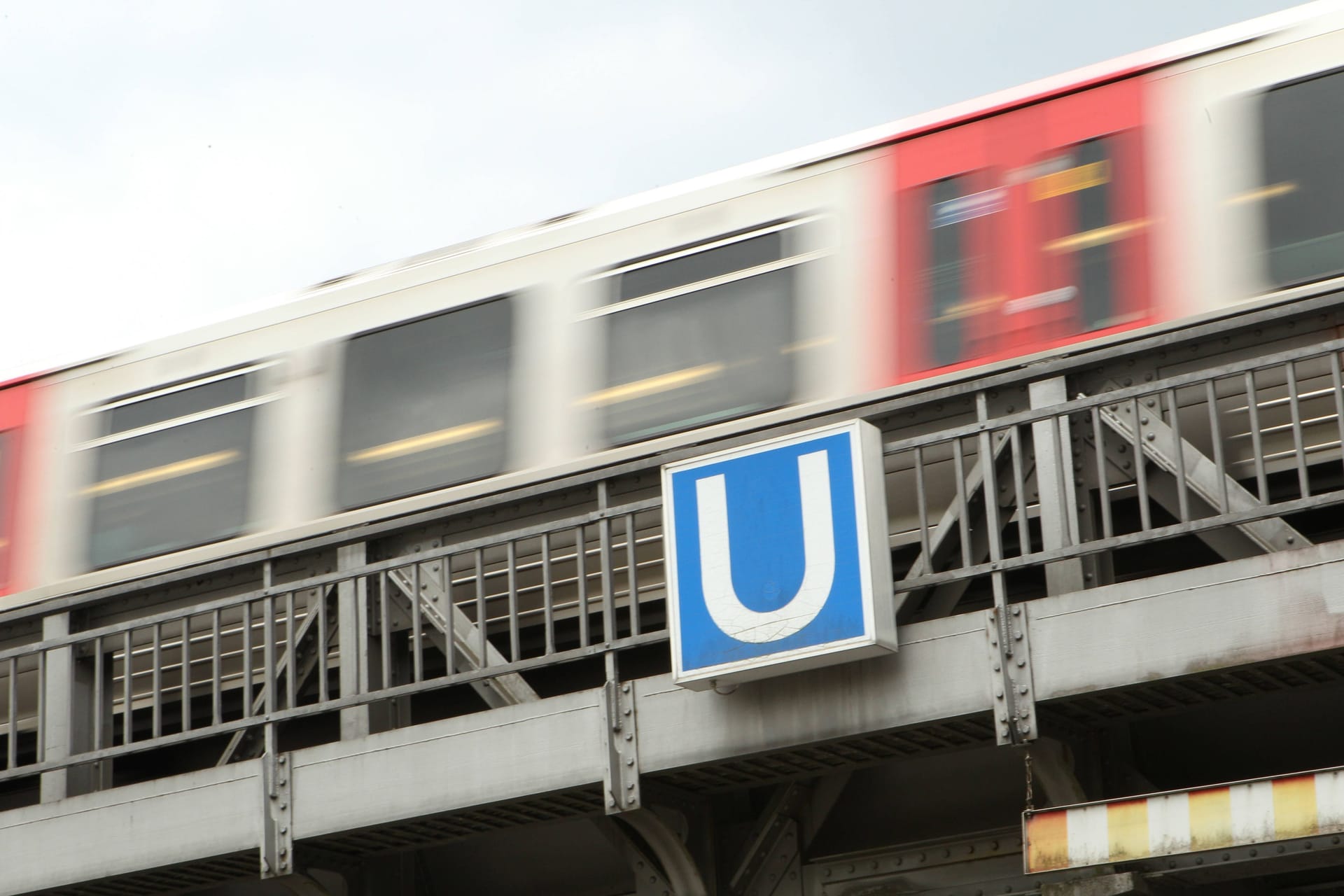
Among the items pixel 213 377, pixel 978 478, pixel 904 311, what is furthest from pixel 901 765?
pixel 213 377

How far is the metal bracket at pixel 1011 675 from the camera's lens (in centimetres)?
686

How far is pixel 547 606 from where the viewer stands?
7.85 metres

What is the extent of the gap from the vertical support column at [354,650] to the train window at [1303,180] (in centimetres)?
440

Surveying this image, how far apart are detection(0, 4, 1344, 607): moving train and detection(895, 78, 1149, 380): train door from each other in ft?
0.04

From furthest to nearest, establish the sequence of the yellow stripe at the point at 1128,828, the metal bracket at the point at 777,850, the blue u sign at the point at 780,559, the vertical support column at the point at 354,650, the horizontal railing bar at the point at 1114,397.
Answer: the vertical support column at the point at 354,650
the metal bracket at the point at 777,850
the blue u sign at the point at 780,559
the horizontal railing bar at the point at 1114,397
the yellow stripe at the point at 1128,828

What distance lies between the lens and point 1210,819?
6461 mm

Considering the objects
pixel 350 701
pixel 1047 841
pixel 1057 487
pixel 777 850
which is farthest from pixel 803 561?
pixel 350 701

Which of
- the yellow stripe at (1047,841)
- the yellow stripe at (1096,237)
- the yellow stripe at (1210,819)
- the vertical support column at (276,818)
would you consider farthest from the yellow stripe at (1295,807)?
the vertical support column at (276,818)

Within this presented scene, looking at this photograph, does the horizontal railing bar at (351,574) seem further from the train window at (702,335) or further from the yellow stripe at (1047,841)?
the yellow stripe at (1047,841)

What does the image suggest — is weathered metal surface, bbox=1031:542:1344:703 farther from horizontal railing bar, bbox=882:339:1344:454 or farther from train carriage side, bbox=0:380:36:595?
train carriage side, bbox=0:380:36:595

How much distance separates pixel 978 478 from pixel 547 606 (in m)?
1.88

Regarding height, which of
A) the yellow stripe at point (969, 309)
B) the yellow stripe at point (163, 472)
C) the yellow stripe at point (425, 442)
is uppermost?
the yellow stripe at point (163, 472)

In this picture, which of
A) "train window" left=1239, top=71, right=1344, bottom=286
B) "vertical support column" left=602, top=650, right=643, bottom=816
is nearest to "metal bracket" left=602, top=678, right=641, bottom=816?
"vertical support column" left=602, top=650, right=643, bottom=816

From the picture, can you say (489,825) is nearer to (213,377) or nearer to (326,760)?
(326,760)
